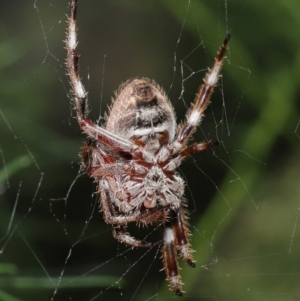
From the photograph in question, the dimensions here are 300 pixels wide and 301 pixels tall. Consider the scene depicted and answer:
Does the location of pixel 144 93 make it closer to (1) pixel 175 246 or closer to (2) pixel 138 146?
(2) pixel 138 146

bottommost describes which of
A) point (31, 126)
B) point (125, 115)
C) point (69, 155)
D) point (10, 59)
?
point (125, 115)

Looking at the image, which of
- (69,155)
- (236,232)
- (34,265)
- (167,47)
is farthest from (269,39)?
(34,265)

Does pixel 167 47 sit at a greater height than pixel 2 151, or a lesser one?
greater

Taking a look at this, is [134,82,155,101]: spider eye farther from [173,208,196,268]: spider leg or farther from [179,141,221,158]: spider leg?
[173,208,196,268]: spider leg

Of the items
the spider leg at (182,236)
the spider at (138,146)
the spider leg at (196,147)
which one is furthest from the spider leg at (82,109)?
the spider leg at (182,236)

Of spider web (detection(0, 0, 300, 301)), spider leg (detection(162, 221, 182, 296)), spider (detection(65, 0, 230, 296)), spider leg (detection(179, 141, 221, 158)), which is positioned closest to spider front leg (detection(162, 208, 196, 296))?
spider leg (detection(162, 221, 182, 296))

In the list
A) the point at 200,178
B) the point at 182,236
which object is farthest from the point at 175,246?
the point at 200,178

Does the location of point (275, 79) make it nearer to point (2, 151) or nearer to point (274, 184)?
point (274, 184)
